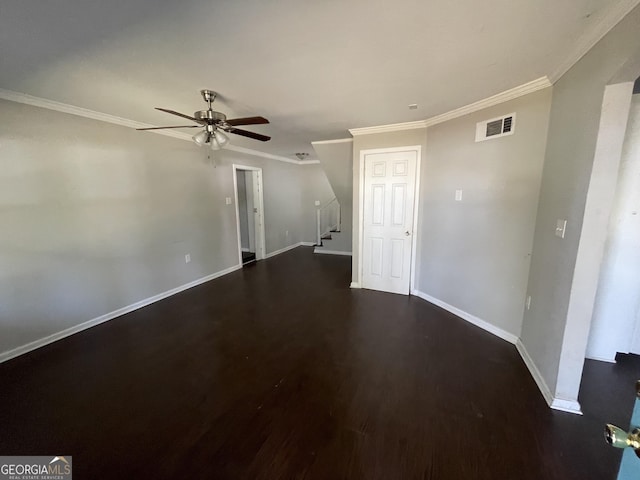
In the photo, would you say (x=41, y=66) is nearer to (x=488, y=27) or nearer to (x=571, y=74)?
(x=488, y=27)

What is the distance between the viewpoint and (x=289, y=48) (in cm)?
162

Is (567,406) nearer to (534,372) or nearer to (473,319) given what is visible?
(534,372)

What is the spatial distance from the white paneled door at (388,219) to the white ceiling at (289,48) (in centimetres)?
101

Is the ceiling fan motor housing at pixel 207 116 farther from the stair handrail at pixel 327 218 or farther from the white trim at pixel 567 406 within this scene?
the stair handrail at pixel 327 218

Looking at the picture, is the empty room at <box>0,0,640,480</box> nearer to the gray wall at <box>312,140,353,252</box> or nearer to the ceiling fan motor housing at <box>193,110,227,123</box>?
the ceiling fan motor housing at <box>193,110,227,123</box>

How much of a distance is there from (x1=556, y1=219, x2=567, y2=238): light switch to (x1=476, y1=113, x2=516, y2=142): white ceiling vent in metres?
1.02

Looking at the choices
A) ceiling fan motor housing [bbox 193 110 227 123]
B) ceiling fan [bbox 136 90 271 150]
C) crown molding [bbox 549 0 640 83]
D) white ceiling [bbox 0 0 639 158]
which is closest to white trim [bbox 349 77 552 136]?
white ceiling [bbox 0 0 639 158]

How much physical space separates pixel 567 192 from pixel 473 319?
1.67 metres

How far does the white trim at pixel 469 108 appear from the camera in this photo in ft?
6.99

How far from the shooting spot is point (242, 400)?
1.83m

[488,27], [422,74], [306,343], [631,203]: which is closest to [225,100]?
[422,74]

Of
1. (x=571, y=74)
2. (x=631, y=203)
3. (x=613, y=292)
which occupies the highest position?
(x=571, y=74)

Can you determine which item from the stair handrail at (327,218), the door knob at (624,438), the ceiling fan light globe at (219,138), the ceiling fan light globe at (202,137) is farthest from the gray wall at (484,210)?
the stair handrail at (327,218)

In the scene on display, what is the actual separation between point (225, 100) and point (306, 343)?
2.50m
